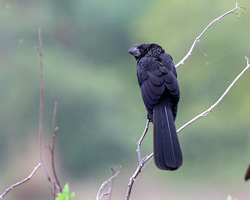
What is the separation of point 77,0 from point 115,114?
249 centimetres

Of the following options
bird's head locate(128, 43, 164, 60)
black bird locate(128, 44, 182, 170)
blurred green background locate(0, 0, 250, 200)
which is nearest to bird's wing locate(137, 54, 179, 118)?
black bird locate(128, 44, 182, 170)

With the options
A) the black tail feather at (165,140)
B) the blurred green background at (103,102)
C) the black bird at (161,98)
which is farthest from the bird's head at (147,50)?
the blurred green background at (103,102)

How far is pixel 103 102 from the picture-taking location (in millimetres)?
9227

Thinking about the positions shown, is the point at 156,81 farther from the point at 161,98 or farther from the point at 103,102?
the point at 103,102

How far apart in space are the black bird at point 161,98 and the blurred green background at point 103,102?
562cm

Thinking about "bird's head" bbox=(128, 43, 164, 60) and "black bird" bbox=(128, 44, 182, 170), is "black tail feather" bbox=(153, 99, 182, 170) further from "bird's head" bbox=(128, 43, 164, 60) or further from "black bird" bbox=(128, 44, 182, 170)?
"bird's head" bbox=(128, 43, 164, 60)

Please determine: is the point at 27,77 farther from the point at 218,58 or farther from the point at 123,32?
the point at 218,58

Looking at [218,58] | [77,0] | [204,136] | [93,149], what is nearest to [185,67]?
[218,58]

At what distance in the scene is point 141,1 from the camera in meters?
10.2

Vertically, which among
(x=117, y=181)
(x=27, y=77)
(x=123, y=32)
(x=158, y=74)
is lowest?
(x=158, y=74)

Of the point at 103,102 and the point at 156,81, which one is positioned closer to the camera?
the point at 156,81

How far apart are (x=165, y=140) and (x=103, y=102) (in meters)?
7.01

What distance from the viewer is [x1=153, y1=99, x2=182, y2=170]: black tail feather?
81.9 inches

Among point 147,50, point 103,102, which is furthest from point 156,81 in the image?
point 103,102
